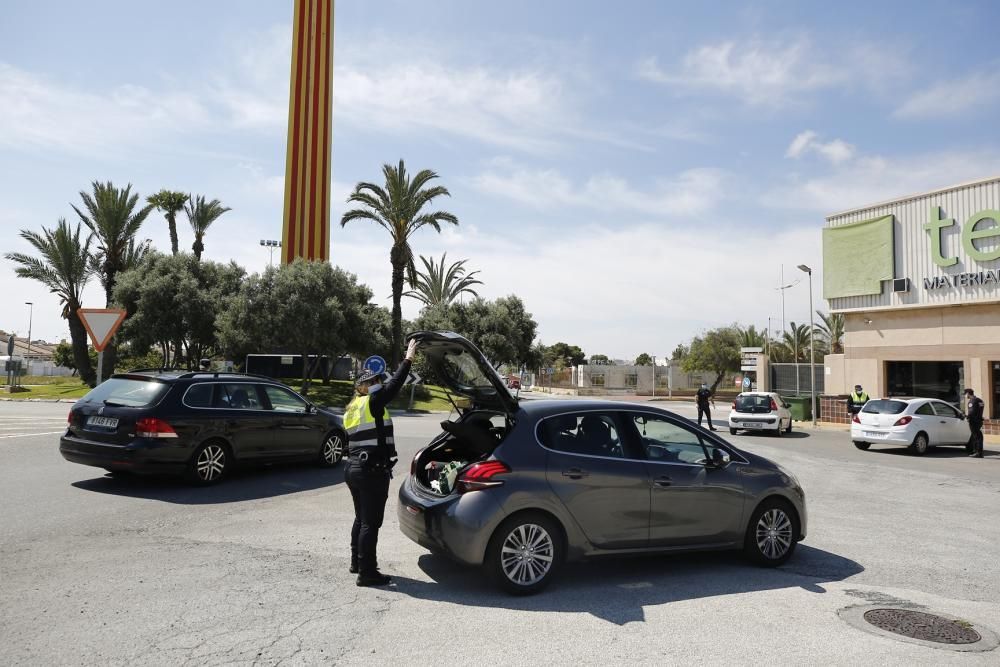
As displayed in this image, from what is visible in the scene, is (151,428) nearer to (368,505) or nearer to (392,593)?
(368,505)

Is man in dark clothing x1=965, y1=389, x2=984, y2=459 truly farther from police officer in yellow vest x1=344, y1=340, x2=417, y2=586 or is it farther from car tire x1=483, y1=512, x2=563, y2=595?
police officer in yellow vest x1=344, y1=340, x2=417, y2=586

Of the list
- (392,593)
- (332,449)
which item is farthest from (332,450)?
(392,593)

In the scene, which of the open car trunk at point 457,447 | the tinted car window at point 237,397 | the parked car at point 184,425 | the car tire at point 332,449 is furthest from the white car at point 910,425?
the open car trunk at point 457,447

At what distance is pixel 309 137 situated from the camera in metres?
47.8

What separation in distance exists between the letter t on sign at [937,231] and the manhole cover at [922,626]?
81.0 feet

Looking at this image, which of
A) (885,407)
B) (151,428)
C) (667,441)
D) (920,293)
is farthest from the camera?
(920,293)

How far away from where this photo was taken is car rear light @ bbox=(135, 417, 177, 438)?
8.92 meters

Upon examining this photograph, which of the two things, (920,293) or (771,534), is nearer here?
(771,534)

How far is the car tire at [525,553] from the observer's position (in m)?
5.14

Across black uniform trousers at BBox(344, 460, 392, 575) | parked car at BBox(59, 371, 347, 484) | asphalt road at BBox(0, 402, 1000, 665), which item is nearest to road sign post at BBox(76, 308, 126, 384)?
parked car at BBox(59, 371, 347, 484)

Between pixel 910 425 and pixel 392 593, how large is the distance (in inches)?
682

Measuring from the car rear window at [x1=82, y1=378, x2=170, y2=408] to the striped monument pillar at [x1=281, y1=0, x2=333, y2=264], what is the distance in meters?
38.3

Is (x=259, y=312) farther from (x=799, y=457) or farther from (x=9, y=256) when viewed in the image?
(x=799, y=457)

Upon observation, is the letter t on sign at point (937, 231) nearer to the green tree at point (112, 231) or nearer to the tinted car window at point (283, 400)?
the tinted car window at point (283, 400)
